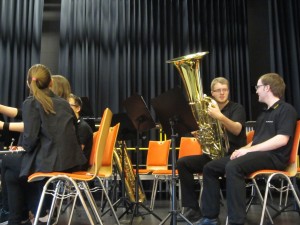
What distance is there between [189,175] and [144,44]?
16.5 feet

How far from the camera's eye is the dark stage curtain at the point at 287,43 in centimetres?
801

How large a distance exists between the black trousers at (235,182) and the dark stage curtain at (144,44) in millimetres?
4821

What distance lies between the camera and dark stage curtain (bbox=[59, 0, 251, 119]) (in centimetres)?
802

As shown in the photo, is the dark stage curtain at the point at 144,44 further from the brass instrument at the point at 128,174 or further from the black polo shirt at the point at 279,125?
the black polo shirt at the point at 279,125

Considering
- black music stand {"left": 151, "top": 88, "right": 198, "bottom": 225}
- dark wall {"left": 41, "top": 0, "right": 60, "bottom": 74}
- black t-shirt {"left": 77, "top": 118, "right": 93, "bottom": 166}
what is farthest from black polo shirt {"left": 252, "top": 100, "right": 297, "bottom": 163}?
dark wall {"left": 41, "top": 0, "right": 60, "bottom": 74}

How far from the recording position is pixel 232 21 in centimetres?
859

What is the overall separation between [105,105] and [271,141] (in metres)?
5.25

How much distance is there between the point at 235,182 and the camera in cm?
304

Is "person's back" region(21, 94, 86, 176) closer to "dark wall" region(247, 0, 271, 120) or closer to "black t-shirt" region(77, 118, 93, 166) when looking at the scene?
"black t-shirt" region(77, 118, 93, 166)

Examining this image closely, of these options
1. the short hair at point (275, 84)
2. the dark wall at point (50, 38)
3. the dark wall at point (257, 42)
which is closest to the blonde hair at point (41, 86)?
the short hair at point (275, 84)

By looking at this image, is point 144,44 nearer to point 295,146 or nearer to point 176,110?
point 176,110

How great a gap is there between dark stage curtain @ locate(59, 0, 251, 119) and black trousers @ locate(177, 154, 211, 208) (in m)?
4.29

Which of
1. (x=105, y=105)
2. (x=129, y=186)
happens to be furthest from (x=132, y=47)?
(x=129, y=186)

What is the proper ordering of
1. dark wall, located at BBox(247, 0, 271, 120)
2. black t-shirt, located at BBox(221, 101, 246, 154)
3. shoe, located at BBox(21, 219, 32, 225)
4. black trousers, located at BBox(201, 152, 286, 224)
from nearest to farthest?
black trousers, located at BBox(201, 152, 286, 224) → shoe, located at BBox(21, 219, 32, 225) → black t-shirt, located at BBox(221, 101, 246, 154) → dark wall, located at BBox(247, 0, 271, 120)
